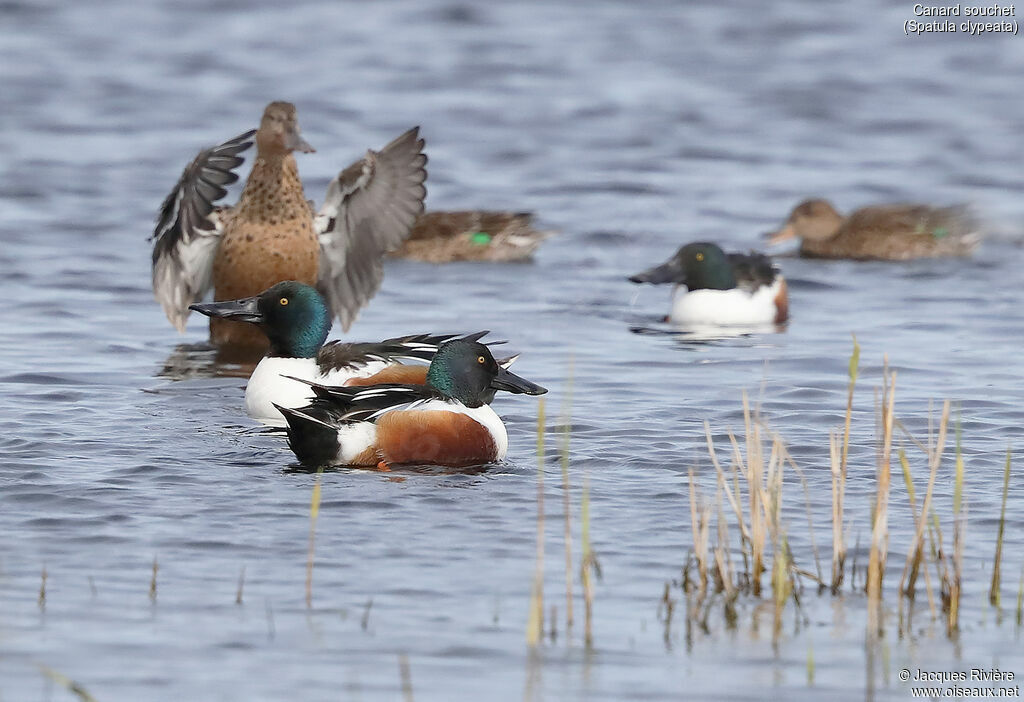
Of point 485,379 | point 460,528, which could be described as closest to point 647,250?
point 485,379

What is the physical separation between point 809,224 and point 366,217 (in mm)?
4998

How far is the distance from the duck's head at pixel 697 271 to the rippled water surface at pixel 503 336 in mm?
305

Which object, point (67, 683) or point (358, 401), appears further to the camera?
point (358, 401)

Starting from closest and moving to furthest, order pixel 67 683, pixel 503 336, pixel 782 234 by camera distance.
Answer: pixel 67 683
pixel 503 336
pixel 782 234

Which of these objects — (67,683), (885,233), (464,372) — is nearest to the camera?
(67,683)

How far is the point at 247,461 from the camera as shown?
6.55 m

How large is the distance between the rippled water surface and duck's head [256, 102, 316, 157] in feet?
3.62

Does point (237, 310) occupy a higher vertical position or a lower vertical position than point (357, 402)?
higher

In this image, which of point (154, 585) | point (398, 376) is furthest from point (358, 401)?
point (154, 585)

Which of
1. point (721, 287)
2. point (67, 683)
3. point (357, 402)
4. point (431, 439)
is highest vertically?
point (721, 287)

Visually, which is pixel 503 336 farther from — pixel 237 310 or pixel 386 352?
pixel 386 352

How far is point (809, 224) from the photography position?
13.2 m

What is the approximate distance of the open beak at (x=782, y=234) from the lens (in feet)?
43.3

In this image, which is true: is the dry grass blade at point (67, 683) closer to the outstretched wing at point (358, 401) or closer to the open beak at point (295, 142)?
the outstretched wing at point (358, 401)
